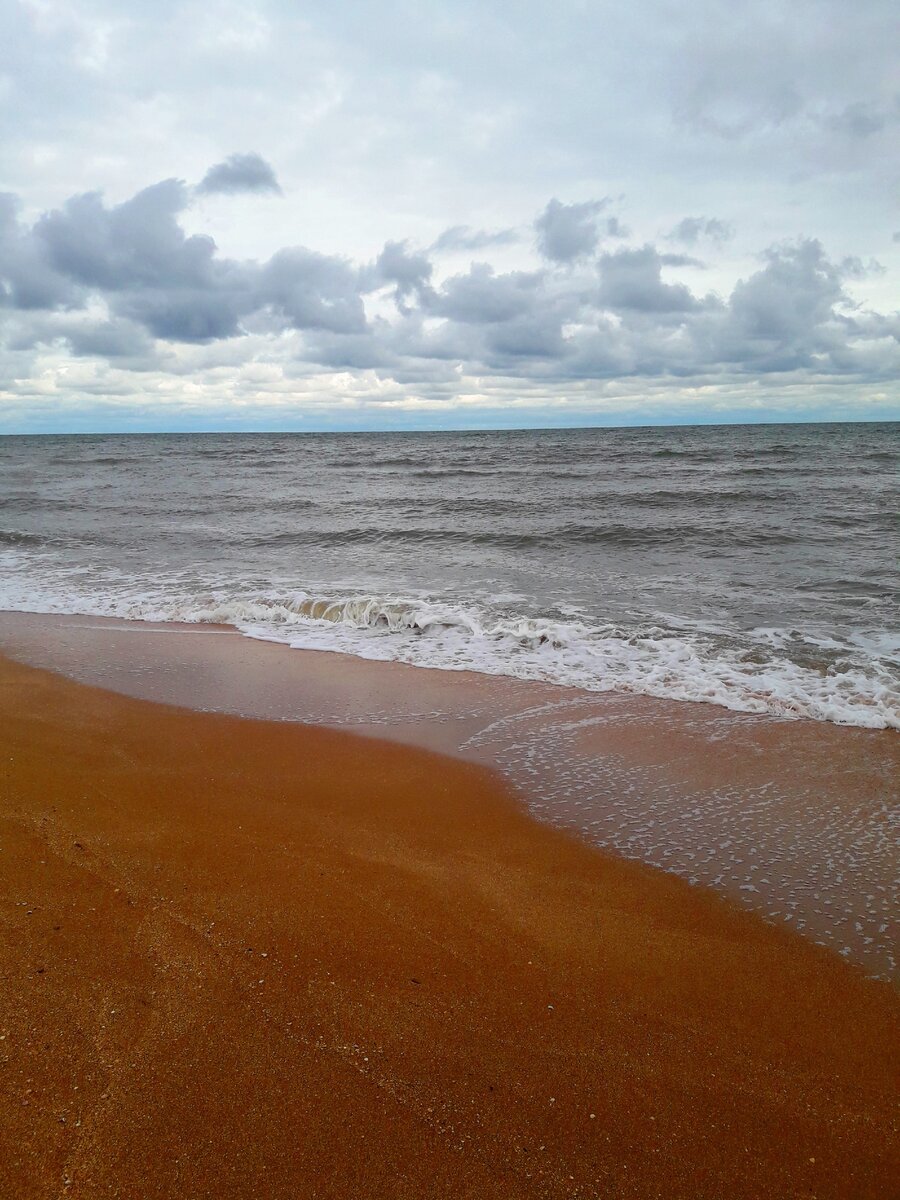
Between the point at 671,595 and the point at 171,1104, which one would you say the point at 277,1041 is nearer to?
the point at 171,1104

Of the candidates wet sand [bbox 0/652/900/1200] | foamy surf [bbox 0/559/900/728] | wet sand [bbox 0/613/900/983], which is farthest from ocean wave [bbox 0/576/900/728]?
wet sand [bbox 0/652/900/1200]

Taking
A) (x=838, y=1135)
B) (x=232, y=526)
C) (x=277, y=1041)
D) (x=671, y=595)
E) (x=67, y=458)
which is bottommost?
(x=838, y=1135)

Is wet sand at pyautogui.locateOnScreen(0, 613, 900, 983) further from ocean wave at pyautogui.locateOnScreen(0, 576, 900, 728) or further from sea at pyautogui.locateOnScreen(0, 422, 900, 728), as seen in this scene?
sea at pyautogui.locateOnScreen(0, 422, 900, 728)

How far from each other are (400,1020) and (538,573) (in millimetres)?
10238

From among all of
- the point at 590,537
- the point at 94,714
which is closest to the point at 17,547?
the point at 94,714

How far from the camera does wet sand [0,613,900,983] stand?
3.61 meters

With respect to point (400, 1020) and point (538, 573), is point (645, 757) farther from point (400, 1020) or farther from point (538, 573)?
point (538, 573)

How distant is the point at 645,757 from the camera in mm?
5051

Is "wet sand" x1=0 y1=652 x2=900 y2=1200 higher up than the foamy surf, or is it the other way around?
the foamy surf

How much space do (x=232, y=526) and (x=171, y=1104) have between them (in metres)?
17.5

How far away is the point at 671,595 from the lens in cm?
1049

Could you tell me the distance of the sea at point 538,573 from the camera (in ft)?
23.8

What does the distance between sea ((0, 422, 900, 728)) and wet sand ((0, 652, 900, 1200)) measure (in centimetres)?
332

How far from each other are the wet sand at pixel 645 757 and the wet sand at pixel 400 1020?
337mm
